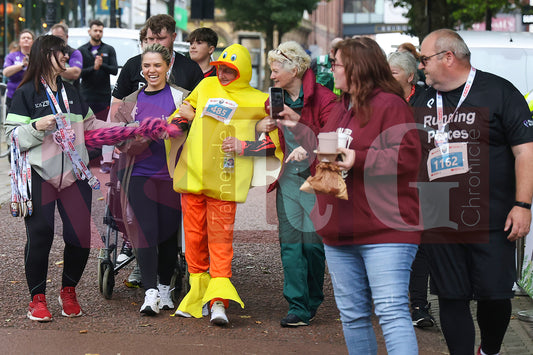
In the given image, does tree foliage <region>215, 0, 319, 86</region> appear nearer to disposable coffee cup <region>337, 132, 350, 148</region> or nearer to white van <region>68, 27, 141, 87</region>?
white van <region>68, 27, 141, 87</region>

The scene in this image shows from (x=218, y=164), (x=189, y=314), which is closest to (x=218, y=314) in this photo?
(x=189, y=314)

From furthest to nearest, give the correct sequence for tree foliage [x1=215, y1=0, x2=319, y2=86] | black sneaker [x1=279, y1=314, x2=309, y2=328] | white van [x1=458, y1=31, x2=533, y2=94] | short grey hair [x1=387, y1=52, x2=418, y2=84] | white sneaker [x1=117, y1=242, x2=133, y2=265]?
tree foliage [x1=215, y1=0, x2=319, y2=86]
white van [x1=458, y1=31, x2=533, y2=94]
white sneaker [x1=117, y1=242, x2=133, y2=265]
short grey hair [x1=387, y1=52, x2=418, y2=84]
black sneaker [x1=279, y1=314, x2=309, y2=328]

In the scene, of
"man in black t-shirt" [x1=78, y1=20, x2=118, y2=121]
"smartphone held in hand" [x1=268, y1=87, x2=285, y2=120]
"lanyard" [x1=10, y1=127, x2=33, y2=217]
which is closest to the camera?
"smartphone held in hand" [x1=268, y1=87, x2=285, y2=120]

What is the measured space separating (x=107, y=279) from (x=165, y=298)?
499mm

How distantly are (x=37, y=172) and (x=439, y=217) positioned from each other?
108 inches

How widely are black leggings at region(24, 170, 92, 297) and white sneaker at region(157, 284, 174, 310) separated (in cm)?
73

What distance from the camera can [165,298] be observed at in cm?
640

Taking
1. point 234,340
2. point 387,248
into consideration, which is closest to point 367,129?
point 387,248

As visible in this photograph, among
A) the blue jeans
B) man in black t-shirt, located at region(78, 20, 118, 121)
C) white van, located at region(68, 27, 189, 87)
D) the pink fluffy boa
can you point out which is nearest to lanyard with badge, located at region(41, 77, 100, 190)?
the pink fluffy boa

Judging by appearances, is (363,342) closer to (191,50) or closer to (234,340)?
(234,340)

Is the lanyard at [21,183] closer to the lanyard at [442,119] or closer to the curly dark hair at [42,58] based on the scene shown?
the curly dark hair at [42,58]

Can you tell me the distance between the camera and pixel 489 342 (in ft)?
15.6

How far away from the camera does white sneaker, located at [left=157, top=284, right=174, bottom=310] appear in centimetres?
636

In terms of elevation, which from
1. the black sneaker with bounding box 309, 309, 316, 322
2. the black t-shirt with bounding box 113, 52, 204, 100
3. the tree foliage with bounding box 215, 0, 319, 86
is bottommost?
the black sneaker with bounding box 309, 309, 316, 322
